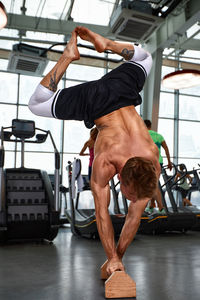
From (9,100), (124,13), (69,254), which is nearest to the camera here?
(69,254)

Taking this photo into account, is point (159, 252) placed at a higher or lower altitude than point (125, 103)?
lower

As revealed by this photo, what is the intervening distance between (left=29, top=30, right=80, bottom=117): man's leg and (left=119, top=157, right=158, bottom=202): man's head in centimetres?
72

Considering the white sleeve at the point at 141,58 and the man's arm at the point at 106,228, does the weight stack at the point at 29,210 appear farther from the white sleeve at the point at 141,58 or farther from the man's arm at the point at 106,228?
the white sleeve at the point at 141,58

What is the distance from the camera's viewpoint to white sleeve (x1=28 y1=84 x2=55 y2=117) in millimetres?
2123

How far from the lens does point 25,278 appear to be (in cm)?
225

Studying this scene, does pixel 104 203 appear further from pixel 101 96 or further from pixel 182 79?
pixel 182 79

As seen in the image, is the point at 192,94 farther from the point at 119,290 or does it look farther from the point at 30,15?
the point at 119,290

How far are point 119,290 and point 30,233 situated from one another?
2.39 metres

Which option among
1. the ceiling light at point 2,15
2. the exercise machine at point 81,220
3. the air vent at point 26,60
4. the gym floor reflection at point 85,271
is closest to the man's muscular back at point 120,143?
the gym floor reflection at point 85,271

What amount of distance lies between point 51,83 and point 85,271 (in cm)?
141

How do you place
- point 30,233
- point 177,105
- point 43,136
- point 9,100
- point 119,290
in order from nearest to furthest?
1. point 119,290
2. point 30,233
3. point 43,136
4. point 9,100
5. point 177,105

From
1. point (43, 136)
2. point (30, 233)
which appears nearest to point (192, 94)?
point (43, 136)

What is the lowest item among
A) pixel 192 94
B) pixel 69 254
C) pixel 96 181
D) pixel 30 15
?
pixel 69 254

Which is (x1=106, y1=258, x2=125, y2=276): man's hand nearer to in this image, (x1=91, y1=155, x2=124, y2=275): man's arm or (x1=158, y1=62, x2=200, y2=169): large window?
(x1=91, y1=155, x2=124, y2=275): man's arm
